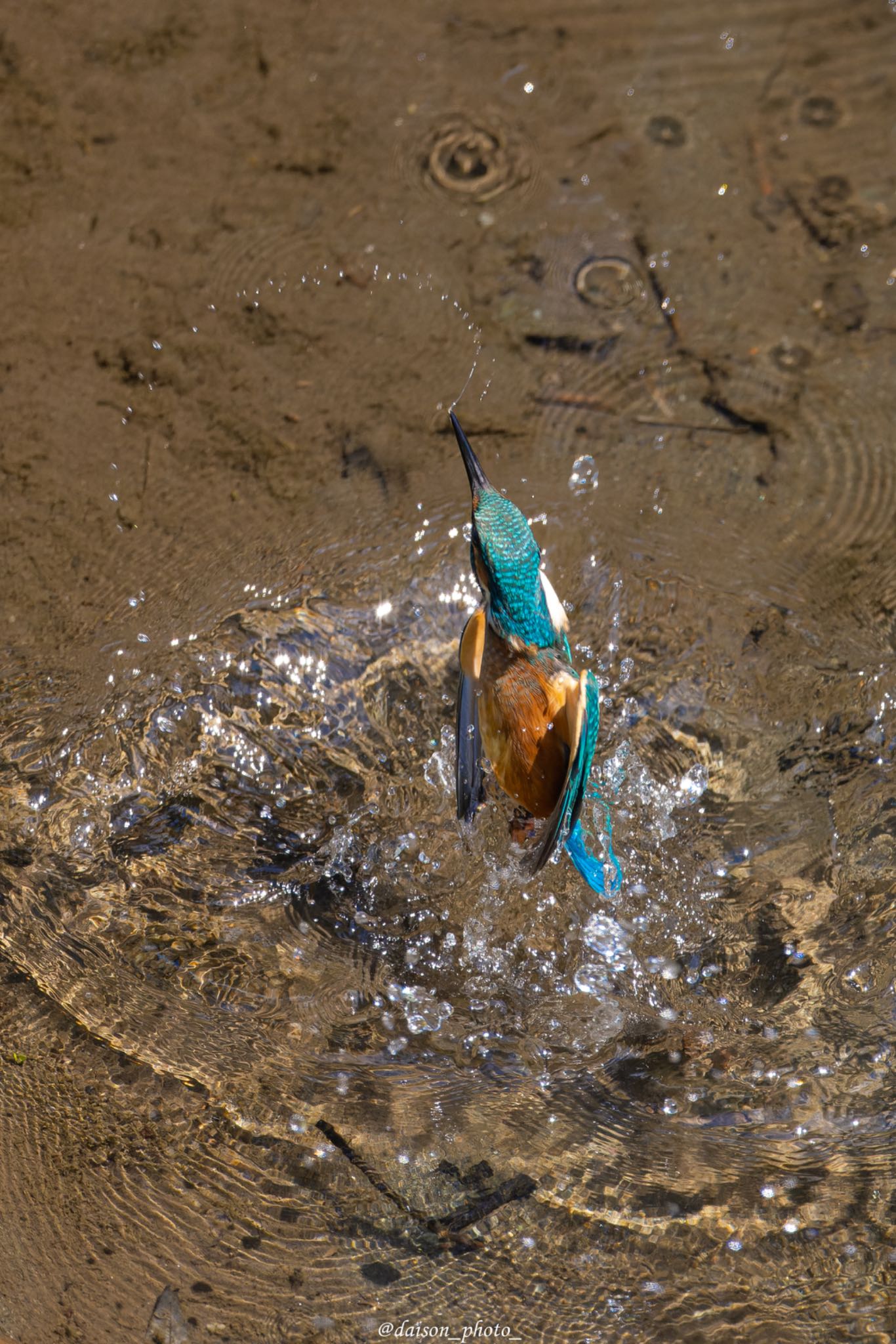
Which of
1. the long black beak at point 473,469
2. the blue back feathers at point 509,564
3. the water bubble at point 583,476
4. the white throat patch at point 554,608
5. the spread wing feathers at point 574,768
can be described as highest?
the water bubble at point 583,476

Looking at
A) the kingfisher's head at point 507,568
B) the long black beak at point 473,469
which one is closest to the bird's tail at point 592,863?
the kingfisher's head at point 507,568

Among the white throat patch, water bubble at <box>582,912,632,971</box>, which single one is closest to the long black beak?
the white throat patch

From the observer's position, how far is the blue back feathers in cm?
310

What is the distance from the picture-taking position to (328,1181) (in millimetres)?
2840

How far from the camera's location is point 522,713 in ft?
10.6

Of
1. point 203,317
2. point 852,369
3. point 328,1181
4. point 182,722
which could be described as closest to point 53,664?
point 182,722

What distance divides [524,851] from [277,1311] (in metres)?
1.47

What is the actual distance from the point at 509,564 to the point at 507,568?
1 cm

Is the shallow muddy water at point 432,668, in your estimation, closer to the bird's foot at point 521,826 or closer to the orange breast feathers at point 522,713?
the bird's foot at point 521,826

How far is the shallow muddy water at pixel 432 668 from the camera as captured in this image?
280cm

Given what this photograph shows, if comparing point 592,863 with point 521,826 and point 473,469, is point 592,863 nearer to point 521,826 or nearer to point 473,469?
point 521,826

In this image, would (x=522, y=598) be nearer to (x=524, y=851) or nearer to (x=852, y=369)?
(x=524, y=851)

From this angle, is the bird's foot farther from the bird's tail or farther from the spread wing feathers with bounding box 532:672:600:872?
the spread wing feathers with bounding box 532:672:600:872

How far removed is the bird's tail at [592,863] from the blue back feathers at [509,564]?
605 mm
